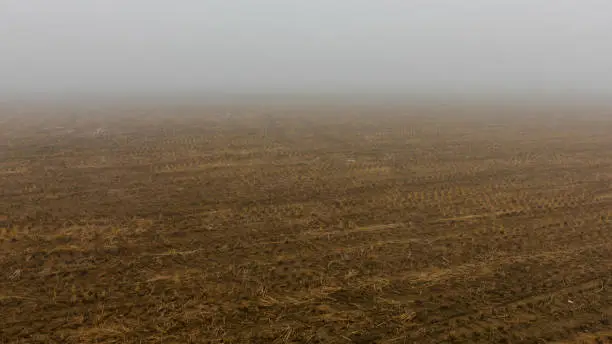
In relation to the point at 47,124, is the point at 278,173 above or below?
below

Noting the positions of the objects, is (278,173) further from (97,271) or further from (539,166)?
(539,166)

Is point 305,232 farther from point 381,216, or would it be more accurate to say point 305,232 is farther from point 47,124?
point 47,124

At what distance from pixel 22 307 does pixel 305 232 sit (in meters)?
6.18

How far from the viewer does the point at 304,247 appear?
841 cm

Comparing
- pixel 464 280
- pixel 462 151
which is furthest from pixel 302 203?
pixel 462 151

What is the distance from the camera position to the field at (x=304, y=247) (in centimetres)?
588

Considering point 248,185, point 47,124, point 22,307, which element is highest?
point 47,124

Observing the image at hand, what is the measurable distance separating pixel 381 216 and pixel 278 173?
573 cm

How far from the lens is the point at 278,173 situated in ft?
47.6

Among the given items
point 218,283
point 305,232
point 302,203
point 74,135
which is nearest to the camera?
point 218,283

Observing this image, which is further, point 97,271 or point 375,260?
point 375,260

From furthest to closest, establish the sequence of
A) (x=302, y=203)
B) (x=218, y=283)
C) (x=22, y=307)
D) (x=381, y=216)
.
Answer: (x=302, y=203)
(x=381, y=216)
(x=218, y=283)
(x=22, y=307)

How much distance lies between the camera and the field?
5.88m

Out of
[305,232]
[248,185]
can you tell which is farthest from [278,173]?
[305,232]
